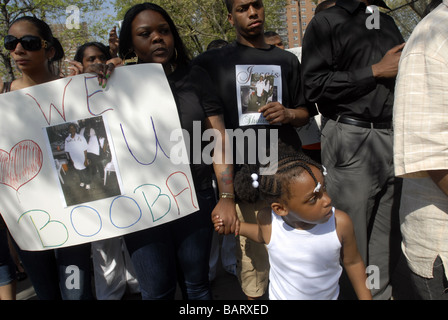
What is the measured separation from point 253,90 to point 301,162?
2.12 feet

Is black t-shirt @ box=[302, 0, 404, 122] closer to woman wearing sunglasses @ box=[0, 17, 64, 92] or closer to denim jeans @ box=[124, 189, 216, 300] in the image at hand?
denim jeans @ box=[124, 189, 216, 300]

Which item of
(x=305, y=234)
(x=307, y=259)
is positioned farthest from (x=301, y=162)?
(x=307, y=259)

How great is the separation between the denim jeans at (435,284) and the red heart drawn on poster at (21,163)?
171cm

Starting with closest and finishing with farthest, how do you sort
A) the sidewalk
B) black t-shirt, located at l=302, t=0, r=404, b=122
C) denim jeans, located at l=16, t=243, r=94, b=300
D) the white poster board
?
the white poster board → denim jeans, located at l=16, t=243, r=94, b=300 → black t-shirt, located at l=302, t=0, r=404, b=122 → the sidewalk

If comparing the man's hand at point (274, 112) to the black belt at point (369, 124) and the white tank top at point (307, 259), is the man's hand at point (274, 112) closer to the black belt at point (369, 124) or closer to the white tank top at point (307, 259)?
the black belt at point (369, 124)

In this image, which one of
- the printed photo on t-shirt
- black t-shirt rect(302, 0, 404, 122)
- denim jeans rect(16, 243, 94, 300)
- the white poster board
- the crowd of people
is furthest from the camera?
the printed photo on t-shirt

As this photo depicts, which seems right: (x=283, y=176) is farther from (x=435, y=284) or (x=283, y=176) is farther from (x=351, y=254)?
(x=435, y=284)

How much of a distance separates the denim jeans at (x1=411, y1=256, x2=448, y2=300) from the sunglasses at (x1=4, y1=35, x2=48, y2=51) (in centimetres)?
205

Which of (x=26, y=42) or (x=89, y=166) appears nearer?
(x=89, y=166)

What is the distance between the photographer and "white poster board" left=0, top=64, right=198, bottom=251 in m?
1.56

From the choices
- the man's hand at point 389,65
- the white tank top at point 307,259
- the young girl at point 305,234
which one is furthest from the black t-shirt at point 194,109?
the man's hand at point 389,65

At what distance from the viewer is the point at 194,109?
1686 mm

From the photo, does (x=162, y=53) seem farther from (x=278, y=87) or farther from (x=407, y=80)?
(x=407, y=80)

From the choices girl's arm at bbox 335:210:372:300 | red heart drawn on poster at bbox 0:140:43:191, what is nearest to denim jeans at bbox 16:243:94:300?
red heart drawn on poster at bbox 0:140:43:191
